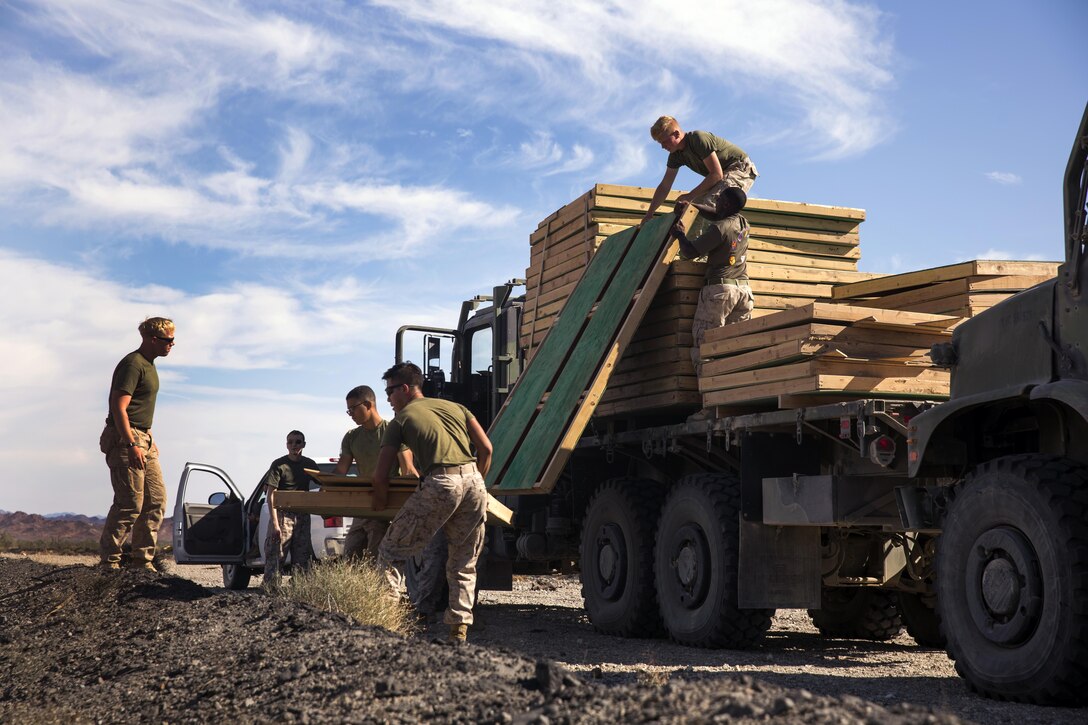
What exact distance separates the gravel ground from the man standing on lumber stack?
242cm

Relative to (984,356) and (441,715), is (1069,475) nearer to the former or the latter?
(984,356)

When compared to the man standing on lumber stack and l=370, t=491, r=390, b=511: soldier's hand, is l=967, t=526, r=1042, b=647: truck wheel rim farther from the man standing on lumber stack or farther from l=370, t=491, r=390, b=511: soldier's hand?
l=370, t=491, r=390, b=511: soldier's hand

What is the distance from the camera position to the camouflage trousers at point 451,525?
834 centimetres

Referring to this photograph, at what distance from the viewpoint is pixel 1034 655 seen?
6.16 m

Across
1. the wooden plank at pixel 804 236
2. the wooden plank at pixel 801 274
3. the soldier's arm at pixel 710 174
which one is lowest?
the wooden plank at pixel 801 274

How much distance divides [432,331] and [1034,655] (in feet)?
29.2

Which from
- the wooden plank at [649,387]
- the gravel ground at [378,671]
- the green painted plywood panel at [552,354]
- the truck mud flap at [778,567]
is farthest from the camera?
the green painted plywood panel at [552,354]

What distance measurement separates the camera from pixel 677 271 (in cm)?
1077

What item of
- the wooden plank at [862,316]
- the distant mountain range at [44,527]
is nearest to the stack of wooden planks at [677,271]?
the wooden plank at [862,316]

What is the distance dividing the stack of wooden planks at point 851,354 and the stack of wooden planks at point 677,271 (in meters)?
1.87

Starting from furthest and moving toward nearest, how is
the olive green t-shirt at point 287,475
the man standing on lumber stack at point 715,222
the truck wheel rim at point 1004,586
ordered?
the olive green t-shirt at point 287,475, the man standing on lumber stack at point 715,222, the truck wheel rim at point 1004,586

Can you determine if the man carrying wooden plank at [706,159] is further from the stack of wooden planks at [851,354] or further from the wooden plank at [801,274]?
the stack of wooden planks at [851,354]

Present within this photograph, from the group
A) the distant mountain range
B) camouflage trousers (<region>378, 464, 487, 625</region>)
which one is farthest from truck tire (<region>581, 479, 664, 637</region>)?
the distant mountain range

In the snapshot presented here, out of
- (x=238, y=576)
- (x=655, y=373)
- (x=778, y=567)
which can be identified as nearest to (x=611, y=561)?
(x=655, y=373)
